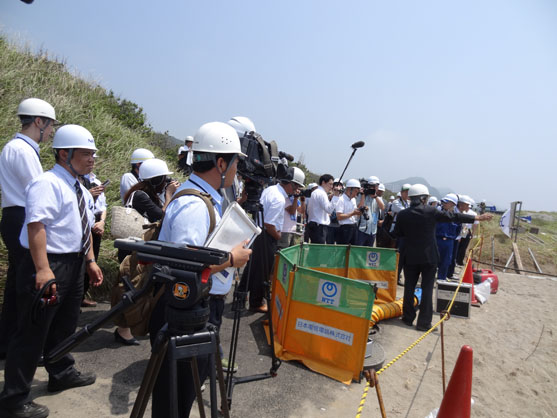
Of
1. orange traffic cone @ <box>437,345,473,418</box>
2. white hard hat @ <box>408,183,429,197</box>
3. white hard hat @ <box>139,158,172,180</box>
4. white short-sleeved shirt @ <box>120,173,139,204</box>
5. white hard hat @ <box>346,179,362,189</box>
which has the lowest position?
orange traffic cone @ <box>437,345,473,418</box>

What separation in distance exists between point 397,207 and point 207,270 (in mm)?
8918

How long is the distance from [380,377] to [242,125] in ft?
11.1

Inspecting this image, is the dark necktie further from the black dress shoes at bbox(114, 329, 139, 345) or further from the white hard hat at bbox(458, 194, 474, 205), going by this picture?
the white hard hat at bbox(458, 194, 474, 205)

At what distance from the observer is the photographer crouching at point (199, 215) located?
6.01 feet

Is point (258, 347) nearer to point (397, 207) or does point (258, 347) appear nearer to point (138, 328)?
point (138, 328)

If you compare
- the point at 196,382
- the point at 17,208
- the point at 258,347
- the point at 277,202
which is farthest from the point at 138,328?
the point at 277,202

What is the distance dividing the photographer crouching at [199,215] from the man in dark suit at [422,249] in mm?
4665

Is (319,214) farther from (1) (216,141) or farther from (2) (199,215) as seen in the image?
(2) (199,215)

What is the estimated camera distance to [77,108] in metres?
9.20

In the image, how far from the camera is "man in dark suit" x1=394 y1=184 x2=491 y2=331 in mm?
5984

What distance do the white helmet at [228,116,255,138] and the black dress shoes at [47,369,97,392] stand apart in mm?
2606

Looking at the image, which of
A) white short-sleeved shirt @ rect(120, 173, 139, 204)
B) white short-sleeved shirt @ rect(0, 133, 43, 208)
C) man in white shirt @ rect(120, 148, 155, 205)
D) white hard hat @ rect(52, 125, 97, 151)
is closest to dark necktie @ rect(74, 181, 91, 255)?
white hard hat @ rect(52, 125, 97, 151)

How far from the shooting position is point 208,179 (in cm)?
212

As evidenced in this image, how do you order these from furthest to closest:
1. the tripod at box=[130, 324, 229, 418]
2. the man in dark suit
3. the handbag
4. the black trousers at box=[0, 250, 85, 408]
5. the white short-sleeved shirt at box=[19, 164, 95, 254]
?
1. the man in dark suit
2. the handbag
3. the black trousers at box=[0, 250, 85, 408]
4. the white short-sleeved shirt at box=[19, 164, 95, 254]
5. the tripod at box=[130, 324, 229, 418]
